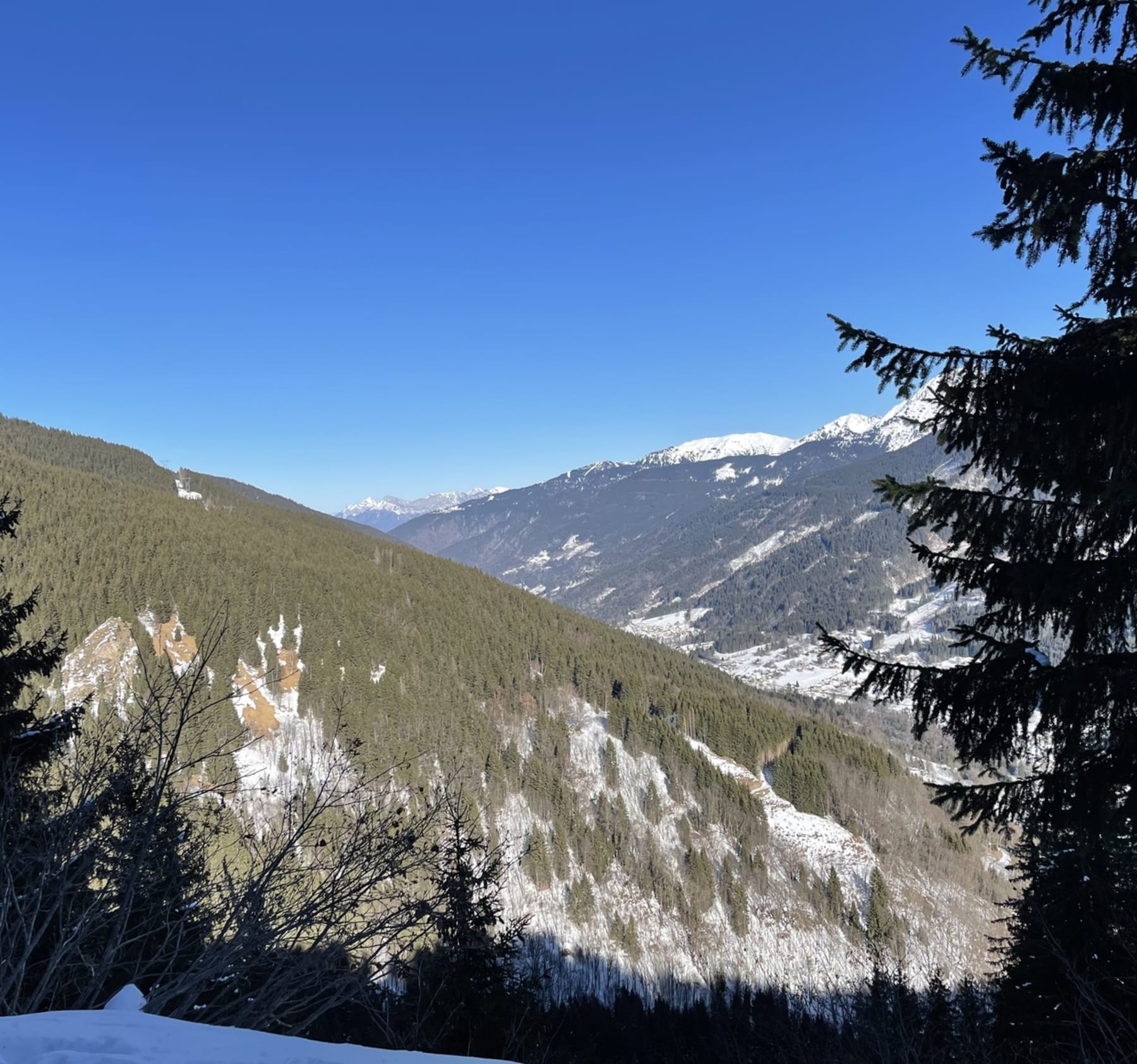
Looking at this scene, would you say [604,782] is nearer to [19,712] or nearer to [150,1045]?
[19,712]

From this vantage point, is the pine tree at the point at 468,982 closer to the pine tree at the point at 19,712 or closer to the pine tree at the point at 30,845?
the pine tree at the point at 30,845

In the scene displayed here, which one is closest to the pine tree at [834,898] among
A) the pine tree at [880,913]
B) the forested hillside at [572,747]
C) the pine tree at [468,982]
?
the forested hillside at [572,747]

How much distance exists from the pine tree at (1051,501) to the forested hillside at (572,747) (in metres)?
63.7

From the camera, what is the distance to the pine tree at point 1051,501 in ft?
15.2

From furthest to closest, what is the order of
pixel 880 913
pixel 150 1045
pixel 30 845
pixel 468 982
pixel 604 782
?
pixel 604 782, pixel 880 913, pixel 468 982, pixel 30 845, pixel 150 1045

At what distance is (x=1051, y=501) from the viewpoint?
5152 mm

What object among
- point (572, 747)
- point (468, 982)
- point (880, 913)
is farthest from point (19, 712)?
point (572, 747)

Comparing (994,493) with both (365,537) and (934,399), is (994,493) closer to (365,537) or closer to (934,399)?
(934,399)

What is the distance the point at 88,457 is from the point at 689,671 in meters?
177

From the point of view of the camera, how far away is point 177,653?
8419 centimetres

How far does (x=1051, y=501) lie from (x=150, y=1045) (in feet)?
26.5

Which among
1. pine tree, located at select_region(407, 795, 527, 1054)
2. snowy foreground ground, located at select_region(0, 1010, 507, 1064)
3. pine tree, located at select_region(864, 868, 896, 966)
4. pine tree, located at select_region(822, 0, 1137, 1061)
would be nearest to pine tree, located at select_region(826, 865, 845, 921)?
pine tree, located at select_region(864, 868, 896, 966)

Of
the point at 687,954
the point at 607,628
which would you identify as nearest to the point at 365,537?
the point at 607,628

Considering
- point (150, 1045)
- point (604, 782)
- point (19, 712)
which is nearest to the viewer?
point (150, 1045)
